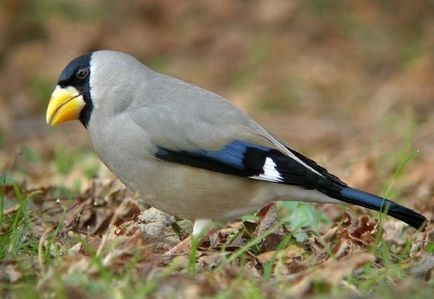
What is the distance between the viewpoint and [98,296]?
390cm

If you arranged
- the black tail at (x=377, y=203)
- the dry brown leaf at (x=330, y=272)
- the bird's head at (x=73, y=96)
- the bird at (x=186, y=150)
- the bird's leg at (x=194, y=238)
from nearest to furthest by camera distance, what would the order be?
the dry brown leaf at (x=330, y=272), the bird's leg at (x=194, y=238), the bird at (x=186, y=150), the black tail at (x=377, y=203), the bird's head at (x=73, y=96)

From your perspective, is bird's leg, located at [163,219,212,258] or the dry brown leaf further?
bird's leg, located at [163,219,212,258]

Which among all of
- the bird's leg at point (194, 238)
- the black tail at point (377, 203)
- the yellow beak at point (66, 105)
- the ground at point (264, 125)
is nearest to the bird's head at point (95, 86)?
the yellow beak at point (66, 105)

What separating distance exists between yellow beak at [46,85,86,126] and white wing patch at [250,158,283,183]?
0.95m

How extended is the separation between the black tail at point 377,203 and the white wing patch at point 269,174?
0.31 meters

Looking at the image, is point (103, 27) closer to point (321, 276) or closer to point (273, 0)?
point (273, 0)

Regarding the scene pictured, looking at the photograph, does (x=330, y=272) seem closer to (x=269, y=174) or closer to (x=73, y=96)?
(x=269, y=174)

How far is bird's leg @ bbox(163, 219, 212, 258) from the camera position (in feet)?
16.3

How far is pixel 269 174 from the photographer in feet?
16.8

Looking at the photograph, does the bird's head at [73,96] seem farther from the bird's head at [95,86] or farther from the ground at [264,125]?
the ground at [264,125]

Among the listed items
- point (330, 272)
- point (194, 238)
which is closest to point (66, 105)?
point (194, 238)

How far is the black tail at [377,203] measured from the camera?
5.19m

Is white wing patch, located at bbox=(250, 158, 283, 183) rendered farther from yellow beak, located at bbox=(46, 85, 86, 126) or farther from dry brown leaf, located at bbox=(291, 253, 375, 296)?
yellow beak, located at bbox=(46, 85, 86, 126)

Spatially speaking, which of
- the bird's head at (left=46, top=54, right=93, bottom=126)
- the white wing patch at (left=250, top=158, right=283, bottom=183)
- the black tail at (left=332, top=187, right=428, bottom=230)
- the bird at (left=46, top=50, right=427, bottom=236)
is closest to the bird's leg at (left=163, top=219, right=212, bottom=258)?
the bird at (left=46, top=50, right=427, bottom=236)
